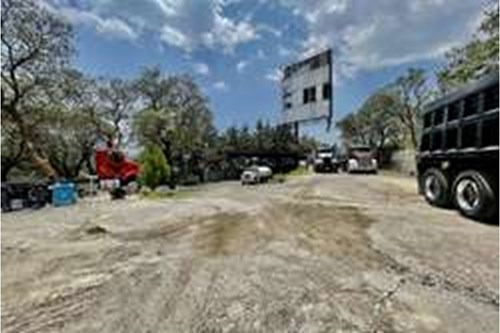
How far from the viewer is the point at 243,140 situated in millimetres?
60000

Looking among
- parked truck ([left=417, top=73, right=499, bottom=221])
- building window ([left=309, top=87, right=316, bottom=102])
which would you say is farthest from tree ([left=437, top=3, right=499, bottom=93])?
building window ([left=309, top=87, right=316, bottom=102])

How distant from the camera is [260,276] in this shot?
6.79 meters

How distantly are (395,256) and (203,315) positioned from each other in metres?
3.72

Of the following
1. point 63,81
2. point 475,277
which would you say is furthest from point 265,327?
point 63,81

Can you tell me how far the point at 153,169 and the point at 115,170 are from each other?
263 centimetres

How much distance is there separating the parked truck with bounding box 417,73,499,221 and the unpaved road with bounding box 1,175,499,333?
2.63ft

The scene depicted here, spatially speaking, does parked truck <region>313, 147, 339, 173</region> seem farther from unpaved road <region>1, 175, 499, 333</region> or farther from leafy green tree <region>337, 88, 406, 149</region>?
unpaved road <region>1, 175, 499, 333</region>

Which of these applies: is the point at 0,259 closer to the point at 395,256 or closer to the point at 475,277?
the point at 395,256

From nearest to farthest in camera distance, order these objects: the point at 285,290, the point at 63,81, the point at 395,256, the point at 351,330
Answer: the point at 351,330 < the point at 285,290 < the point at 395,256 < the point at 63,81

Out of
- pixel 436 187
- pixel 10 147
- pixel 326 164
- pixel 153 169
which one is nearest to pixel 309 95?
pixel 326 164

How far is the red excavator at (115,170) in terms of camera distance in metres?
29.5

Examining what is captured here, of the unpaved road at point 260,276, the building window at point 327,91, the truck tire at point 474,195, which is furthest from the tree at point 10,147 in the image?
the truck tire at point 474,195

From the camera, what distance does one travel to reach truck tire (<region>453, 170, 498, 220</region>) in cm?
1152

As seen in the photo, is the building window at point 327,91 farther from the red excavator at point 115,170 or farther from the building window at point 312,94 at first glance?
the red excavator at point 115,170
